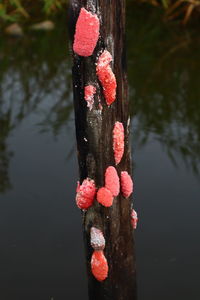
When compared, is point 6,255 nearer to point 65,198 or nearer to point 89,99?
point 65,198

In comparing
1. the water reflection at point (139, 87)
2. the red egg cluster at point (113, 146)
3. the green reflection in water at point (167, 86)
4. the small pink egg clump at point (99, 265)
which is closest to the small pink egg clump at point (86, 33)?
the red egg cluster at point (113, 146)

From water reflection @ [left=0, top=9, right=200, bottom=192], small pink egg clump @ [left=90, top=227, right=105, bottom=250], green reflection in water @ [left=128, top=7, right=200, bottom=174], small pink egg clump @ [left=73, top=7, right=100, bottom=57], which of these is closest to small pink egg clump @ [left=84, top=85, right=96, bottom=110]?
small pink egg clump @ [left=73, top=7, right=100, bottom=57]

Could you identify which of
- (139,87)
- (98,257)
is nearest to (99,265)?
(98,257)

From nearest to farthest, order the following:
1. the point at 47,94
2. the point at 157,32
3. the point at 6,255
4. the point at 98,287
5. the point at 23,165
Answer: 1. the point at 98,287
2. the point at 6,255
3. the point at 23,165
4. the point at 47,94
5. the point at 157,32

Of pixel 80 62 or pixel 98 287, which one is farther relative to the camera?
pixel 98 287

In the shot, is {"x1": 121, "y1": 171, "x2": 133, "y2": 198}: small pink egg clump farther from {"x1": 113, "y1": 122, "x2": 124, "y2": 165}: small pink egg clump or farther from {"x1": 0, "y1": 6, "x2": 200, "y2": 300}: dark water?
{"x1": 0, "y1": 6, "x2": 200, "y2": 300}: dark water

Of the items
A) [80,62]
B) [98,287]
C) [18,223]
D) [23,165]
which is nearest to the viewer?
[80,62]

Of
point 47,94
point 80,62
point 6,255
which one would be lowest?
point 6,255

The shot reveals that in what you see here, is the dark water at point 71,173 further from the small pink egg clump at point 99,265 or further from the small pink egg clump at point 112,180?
the small pink egg clump at point 112,180

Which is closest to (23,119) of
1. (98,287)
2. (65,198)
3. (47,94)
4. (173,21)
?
(47,94)
